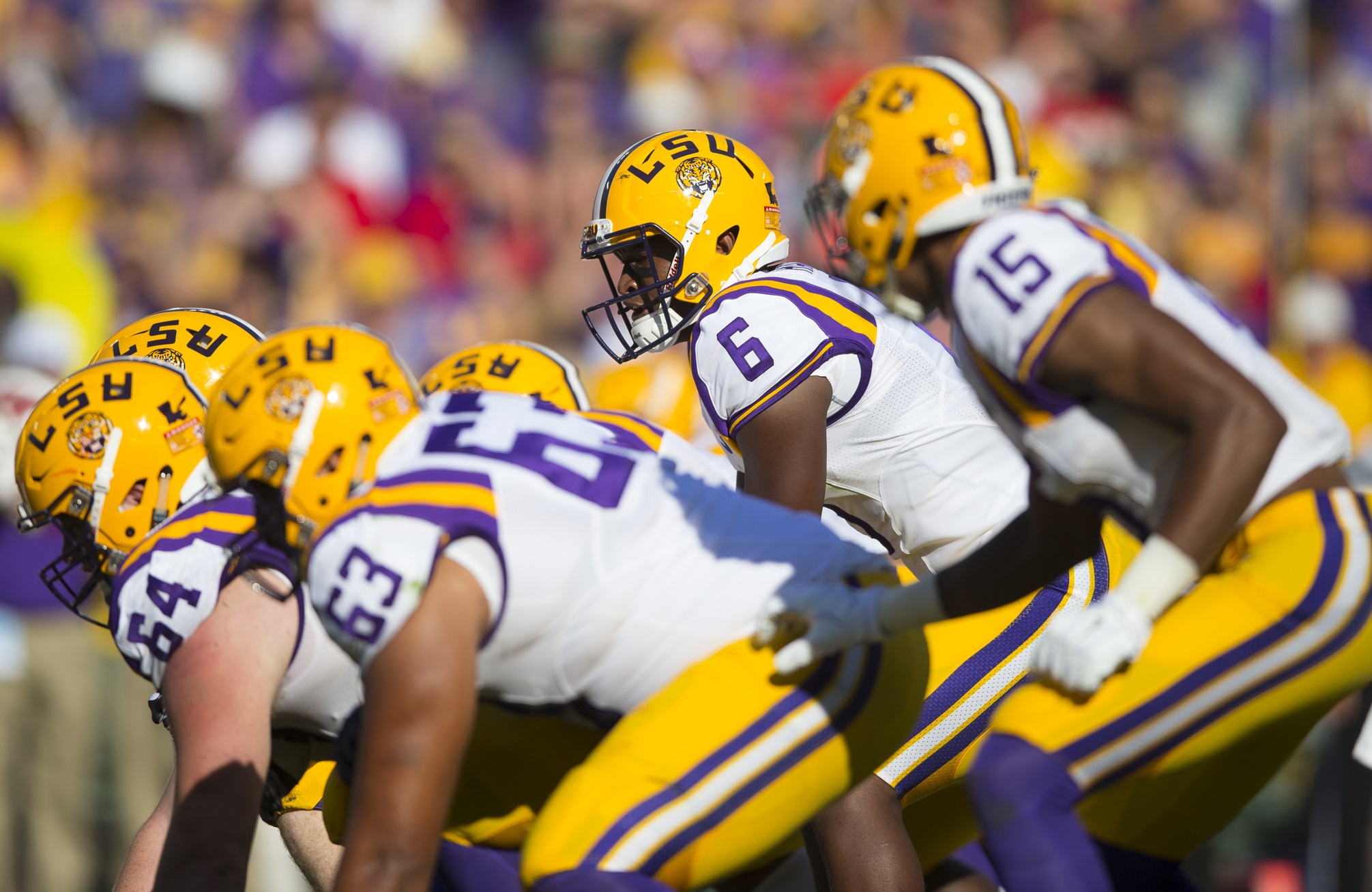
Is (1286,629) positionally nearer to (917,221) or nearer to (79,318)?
(917,221)

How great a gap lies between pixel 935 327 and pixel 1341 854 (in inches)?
120

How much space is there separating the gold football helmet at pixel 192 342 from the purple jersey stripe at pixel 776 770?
236 cm

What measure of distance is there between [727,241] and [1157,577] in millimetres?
2114

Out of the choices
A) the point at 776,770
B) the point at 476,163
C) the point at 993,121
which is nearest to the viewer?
the point at 776,770

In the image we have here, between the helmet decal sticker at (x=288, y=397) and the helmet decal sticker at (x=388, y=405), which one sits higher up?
the helmet decal sticker at (x=288, y=397)

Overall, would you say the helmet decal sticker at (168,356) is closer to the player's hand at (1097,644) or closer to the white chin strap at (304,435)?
the white chin strap at (304,435)

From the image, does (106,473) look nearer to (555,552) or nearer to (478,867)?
(478,867)

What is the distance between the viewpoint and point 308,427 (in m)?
3.06

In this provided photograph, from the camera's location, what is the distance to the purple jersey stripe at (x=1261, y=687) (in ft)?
9.50

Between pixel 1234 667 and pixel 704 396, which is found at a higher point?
pixel 704 396

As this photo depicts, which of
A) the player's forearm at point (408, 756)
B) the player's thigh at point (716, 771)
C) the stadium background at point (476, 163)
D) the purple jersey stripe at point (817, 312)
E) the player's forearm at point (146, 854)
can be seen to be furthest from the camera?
the stadium background at point (476, 163)

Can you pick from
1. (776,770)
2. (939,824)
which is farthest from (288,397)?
(939,824)

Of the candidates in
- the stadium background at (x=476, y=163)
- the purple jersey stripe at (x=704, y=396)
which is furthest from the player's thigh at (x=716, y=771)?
the stadium background at (x=476, y=163)

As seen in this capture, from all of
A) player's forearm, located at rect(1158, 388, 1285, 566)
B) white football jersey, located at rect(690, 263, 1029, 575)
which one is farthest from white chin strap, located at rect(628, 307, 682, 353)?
player's forearm, located at rect(1158, 388, 1285, 566)
